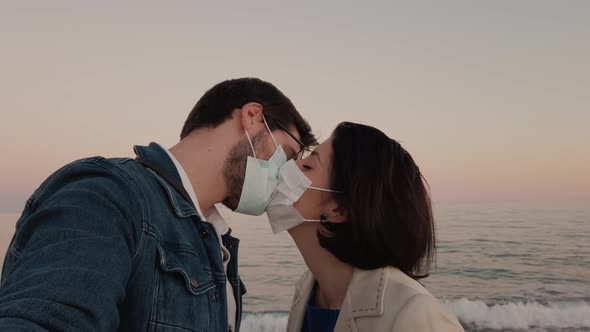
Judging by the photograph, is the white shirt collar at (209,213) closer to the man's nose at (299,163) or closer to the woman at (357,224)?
the woman at (357,224)

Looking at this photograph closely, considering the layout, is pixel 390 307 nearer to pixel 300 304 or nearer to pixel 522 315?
pixel 300 304

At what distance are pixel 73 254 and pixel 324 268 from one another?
1.90 meters

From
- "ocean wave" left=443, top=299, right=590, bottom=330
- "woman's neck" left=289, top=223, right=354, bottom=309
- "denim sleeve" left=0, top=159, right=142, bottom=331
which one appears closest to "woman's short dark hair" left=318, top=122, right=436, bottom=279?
"woman's neck" left=289, top=223, right=354, bottom=309

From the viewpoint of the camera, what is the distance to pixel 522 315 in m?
11.7

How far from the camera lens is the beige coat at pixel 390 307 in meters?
2.41

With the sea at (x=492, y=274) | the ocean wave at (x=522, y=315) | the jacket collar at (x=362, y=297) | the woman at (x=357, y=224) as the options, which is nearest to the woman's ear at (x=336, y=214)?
the woman at (x=357, y=224)

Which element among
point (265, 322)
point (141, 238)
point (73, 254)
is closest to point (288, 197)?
point (141, 238)

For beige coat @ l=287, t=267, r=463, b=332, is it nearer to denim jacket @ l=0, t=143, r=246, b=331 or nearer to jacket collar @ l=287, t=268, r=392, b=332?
jacket collar @ l=287, t=268, r=392, b=332

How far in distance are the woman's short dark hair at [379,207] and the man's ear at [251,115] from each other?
1.65 ft

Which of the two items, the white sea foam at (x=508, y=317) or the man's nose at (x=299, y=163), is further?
the white sea foam at (x=508, y=317)

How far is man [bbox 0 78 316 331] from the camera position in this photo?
1.37 metres

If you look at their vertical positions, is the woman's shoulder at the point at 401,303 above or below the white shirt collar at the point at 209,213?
below

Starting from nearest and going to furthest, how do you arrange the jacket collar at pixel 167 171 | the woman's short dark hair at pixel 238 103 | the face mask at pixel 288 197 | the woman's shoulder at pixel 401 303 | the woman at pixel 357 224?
the jacket collar at pixel 167 171 < the woman's shoulder at pixel 401 303 < the woman at pixel 357 224 < the woman's short dark hair at pixel 238 103 < the face mask at pixel 288 197

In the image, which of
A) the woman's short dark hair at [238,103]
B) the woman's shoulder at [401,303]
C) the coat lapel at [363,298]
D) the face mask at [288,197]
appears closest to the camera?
the woman's shoulder at [401,303]
